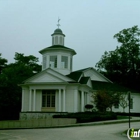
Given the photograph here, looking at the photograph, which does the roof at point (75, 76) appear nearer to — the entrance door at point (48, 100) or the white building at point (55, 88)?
the white building at point (55, 88)

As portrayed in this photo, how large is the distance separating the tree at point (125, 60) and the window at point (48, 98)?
2310 cm

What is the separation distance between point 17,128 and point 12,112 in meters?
16.6

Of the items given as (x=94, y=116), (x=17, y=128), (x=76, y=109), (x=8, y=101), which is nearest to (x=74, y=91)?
(x=76, y=109)

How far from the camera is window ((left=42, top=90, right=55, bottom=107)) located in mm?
38219

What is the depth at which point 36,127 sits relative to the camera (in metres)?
26.4

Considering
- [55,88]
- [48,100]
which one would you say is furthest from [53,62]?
[48,100]

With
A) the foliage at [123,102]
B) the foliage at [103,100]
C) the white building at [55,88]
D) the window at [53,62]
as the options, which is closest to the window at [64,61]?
the white building at [55,88]

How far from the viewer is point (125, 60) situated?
188 ft

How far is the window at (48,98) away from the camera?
38.2 metres

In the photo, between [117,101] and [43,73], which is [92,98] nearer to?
[117,101]

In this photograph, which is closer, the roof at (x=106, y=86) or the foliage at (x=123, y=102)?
the foliage at (x=123, y=102)

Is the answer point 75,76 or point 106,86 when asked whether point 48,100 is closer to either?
point 75,76

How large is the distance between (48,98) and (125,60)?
2368cm

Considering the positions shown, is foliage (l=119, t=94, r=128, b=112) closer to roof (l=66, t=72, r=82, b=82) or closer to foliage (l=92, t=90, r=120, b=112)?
foliage (l=92, t=90, r=120, b=112)
